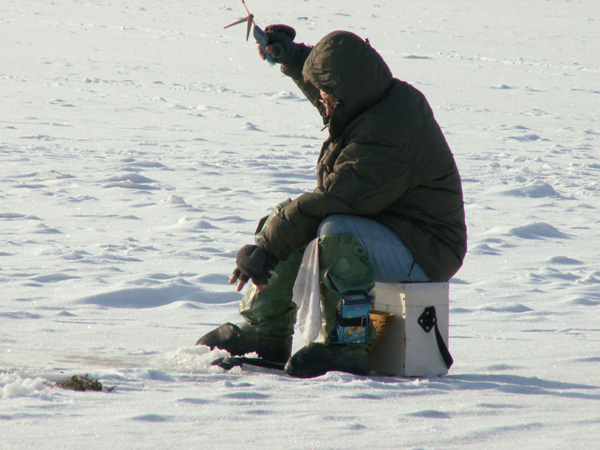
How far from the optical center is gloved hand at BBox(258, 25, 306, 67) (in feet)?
12.1

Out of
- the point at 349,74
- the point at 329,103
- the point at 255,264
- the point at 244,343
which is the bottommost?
the point at 244,343

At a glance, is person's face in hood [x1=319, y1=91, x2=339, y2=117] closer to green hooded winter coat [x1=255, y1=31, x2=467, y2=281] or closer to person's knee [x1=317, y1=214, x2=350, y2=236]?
green hooded winter coat [x1=255, y1=31, x2=467, y2=281]

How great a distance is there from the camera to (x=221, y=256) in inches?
206

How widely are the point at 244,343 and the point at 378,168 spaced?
34.1 inches

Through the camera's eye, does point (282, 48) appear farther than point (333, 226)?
Yes

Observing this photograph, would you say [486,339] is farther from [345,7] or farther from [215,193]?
[345,7]

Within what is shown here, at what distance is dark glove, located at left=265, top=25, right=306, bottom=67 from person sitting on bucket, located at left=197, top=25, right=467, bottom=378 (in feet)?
2.01

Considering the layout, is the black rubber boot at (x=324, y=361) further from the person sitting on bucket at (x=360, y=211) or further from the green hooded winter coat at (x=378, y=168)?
the green hooded winter coat at (x=378, y=168)

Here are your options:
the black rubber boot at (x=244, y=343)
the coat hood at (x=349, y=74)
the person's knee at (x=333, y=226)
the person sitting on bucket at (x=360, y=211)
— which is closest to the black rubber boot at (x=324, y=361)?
the person sitting on bucket at (x=360, y=211)

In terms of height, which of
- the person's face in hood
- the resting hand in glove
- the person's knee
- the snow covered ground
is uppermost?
the person's face in hood

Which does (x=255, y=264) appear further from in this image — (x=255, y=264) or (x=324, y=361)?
(x=324, y=361)

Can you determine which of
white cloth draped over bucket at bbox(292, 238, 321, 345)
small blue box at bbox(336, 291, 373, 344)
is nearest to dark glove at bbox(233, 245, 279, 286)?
white cloth draped over bucket at bbox(292, 238, 321, 345)

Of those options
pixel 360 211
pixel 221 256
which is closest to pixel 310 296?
pixel 360 211

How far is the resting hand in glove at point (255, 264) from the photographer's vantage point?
293cm
